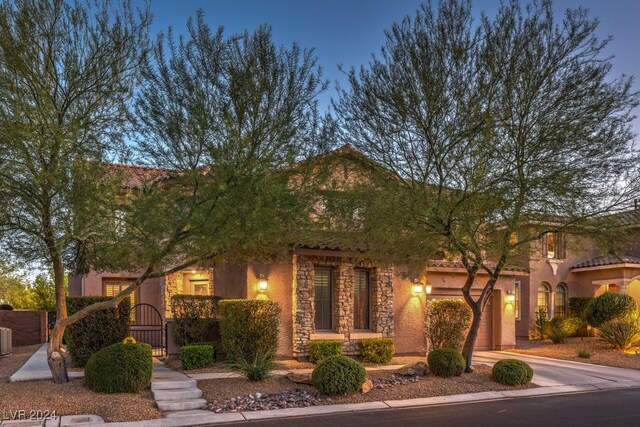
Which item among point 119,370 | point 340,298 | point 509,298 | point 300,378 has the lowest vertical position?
point 300,378

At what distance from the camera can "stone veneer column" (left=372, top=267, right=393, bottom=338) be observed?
18234 mm

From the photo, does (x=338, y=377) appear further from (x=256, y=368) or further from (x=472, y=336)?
(x=472, y=336)

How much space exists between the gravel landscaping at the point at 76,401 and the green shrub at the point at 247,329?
10.8 feet

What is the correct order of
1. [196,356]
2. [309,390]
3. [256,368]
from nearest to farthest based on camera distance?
[309,390] < [256,368] < [196,356]

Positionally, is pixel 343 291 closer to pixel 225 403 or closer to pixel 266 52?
pixel 225 403

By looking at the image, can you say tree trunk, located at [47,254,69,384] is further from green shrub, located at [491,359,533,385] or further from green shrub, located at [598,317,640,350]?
green shrub, located at [598,317,640,350]

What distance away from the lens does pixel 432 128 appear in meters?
13.6

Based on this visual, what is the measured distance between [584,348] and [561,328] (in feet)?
6.15

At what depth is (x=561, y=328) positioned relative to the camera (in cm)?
2384

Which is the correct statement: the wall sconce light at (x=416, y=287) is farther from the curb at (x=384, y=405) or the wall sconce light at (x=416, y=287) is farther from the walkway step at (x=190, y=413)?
the walkway step at (x=190, y=413)

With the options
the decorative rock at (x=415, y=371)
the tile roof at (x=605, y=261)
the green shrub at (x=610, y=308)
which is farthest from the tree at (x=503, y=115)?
the tile roof at (x=605, y=261)

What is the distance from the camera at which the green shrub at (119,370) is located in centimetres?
1181

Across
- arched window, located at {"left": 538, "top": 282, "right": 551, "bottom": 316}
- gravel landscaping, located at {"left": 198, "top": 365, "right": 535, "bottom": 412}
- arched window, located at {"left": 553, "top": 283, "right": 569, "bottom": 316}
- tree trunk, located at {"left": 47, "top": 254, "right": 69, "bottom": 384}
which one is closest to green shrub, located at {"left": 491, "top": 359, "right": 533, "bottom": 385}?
gravel landscaping, located at {"left": 198, "top": 365, "right": 535, "bottom": 412}

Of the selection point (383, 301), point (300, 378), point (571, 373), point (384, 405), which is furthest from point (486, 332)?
point (384, 405)
